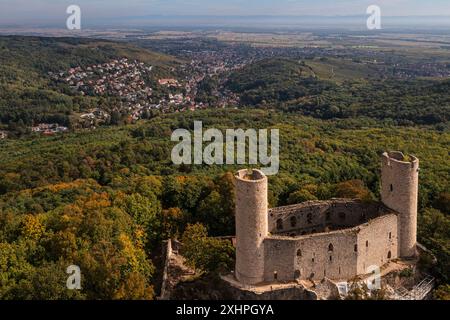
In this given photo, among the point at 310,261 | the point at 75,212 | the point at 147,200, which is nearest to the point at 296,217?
the point at 310,261

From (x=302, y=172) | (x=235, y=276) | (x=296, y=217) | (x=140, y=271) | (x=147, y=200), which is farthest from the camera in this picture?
(x=302, y=172)

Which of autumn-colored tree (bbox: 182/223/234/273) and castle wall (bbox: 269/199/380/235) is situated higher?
castle wall (bbox: 269/199/380/235)

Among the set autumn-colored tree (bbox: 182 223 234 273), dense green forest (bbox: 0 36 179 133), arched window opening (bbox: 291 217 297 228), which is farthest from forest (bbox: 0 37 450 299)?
arched window opening (bbox: 291 217 297 228)

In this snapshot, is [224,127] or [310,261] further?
[224,127]

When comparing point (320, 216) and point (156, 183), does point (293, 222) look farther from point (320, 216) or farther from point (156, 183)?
point (156, 183)

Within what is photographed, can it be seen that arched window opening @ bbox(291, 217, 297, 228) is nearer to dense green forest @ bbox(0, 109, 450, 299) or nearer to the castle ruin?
the castle ruin

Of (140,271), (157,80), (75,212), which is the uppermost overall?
(157,80)
